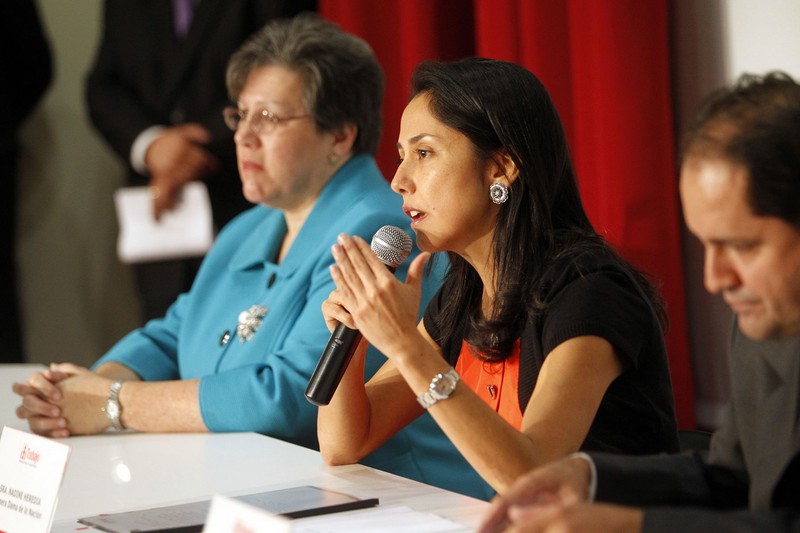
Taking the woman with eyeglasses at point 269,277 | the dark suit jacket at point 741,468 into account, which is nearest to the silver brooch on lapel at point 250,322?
the woman with eyeglasses at point 269,277

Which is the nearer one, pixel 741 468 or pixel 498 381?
pixel 741 468

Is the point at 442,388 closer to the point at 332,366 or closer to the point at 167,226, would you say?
the point at 332,366

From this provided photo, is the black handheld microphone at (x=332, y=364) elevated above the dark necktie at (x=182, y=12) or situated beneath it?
situated beneath

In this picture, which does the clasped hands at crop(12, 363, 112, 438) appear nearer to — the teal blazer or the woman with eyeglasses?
A: the woman with eyeglasses

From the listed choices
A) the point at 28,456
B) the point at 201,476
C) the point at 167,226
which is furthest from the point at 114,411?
the point at 167,226

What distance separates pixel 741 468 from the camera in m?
1.42

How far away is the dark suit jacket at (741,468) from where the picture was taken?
1163 mm

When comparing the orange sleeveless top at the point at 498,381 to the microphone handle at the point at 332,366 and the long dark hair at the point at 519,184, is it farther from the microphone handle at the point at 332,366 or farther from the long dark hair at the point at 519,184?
the microphone handle at the point at 332,366

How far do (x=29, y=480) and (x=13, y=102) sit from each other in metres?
3.64

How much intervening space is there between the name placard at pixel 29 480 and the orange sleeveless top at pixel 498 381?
0.74 meters

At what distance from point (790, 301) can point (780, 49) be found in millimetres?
1808

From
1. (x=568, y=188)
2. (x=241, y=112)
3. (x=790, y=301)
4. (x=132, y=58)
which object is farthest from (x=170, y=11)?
(x=790, y=301)

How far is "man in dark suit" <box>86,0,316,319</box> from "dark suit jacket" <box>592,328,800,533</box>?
2.70 meters

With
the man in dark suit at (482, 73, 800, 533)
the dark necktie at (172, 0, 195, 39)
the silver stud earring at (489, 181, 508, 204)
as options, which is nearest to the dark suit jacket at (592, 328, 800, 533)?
the man in dark suit at (482, 73, 800, 533)
